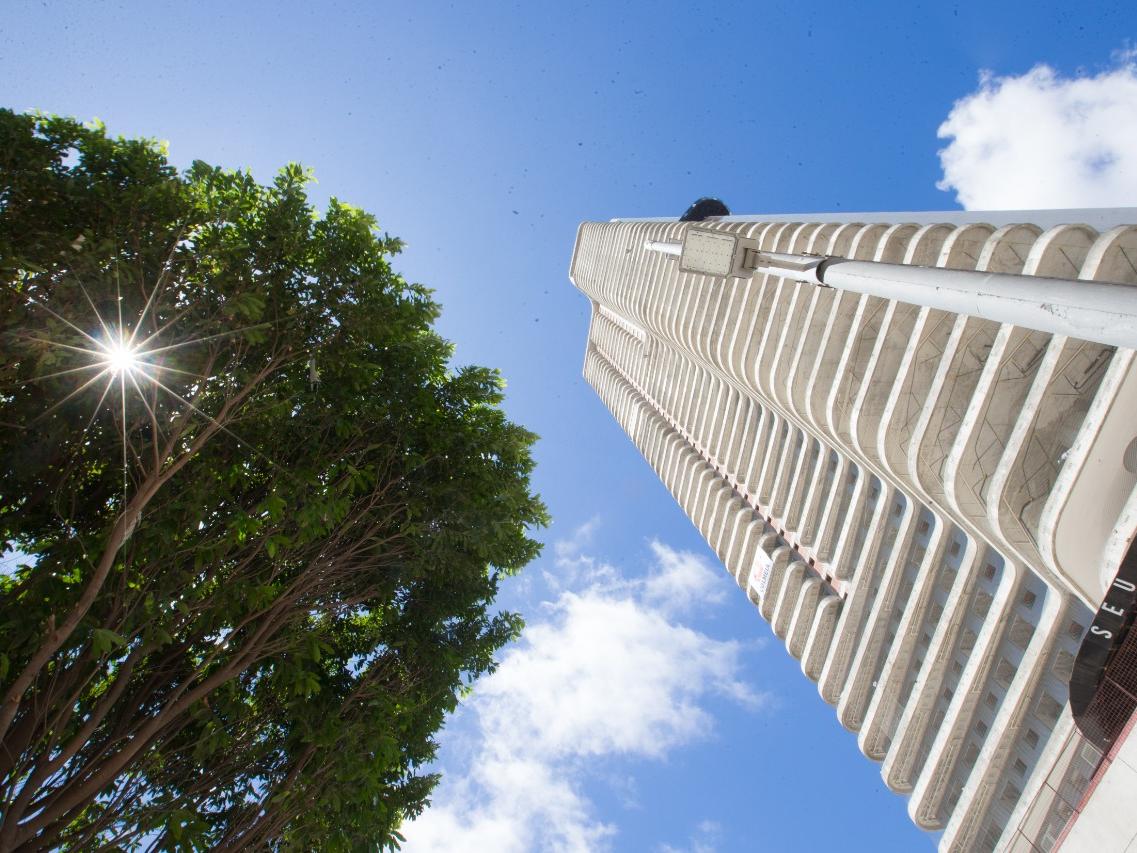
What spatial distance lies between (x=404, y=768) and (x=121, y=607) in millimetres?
5986

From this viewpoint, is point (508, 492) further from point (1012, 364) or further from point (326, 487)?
point (1012, 364)

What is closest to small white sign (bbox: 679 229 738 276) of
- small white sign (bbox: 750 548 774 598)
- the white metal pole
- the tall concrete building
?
the tall concrete building

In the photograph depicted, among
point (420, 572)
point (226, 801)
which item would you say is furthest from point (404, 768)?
point (420, 572)

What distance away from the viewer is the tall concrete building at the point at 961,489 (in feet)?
27.8

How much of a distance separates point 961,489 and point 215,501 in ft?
46.3

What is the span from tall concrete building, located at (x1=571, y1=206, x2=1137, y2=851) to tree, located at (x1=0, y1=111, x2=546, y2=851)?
6430mm

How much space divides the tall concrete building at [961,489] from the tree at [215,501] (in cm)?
643

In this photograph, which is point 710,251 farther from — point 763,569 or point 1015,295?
point 763,569

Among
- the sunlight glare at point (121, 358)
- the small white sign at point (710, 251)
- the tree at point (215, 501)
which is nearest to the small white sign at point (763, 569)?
the tree at point (215, 501)

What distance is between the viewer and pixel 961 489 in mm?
12945

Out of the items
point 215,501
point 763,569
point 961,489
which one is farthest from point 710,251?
point 763,569

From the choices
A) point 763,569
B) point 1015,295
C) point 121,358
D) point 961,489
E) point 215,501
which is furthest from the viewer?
point 763,569

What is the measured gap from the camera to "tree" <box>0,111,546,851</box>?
845cm

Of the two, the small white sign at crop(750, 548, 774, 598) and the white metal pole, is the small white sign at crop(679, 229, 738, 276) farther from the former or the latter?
the small white sign at crop(750, 548, 774, 598)
